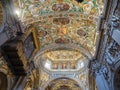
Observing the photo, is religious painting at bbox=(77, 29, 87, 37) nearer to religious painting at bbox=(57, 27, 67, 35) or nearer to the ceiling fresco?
religious painting at bbox=(57, 27, 67, 35)

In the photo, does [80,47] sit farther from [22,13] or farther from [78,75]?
[78,75]

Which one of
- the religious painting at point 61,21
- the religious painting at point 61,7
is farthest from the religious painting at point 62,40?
the religious painting at point 61,7

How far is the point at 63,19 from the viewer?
13820 mm

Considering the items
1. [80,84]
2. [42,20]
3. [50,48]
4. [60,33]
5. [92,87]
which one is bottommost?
[80,84]

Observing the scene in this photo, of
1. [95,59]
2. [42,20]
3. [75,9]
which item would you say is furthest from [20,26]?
[95,59]

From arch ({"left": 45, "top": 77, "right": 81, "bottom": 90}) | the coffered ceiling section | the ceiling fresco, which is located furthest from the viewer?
the ceiling fresco

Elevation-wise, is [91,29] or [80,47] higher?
[91,29]

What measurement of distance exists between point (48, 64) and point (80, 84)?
503 centimetres

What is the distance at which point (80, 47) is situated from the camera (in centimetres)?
1526

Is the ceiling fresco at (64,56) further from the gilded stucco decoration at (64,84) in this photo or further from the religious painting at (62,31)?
the religious painting at (62,31)

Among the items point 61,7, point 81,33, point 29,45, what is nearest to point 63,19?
point 61,7

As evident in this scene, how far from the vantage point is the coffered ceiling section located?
12.5m

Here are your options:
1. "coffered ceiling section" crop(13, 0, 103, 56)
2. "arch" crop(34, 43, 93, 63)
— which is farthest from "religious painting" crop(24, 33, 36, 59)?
"arch" crop(34, 43, 93, 63)

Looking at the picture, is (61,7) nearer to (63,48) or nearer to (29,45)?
(29,45)
